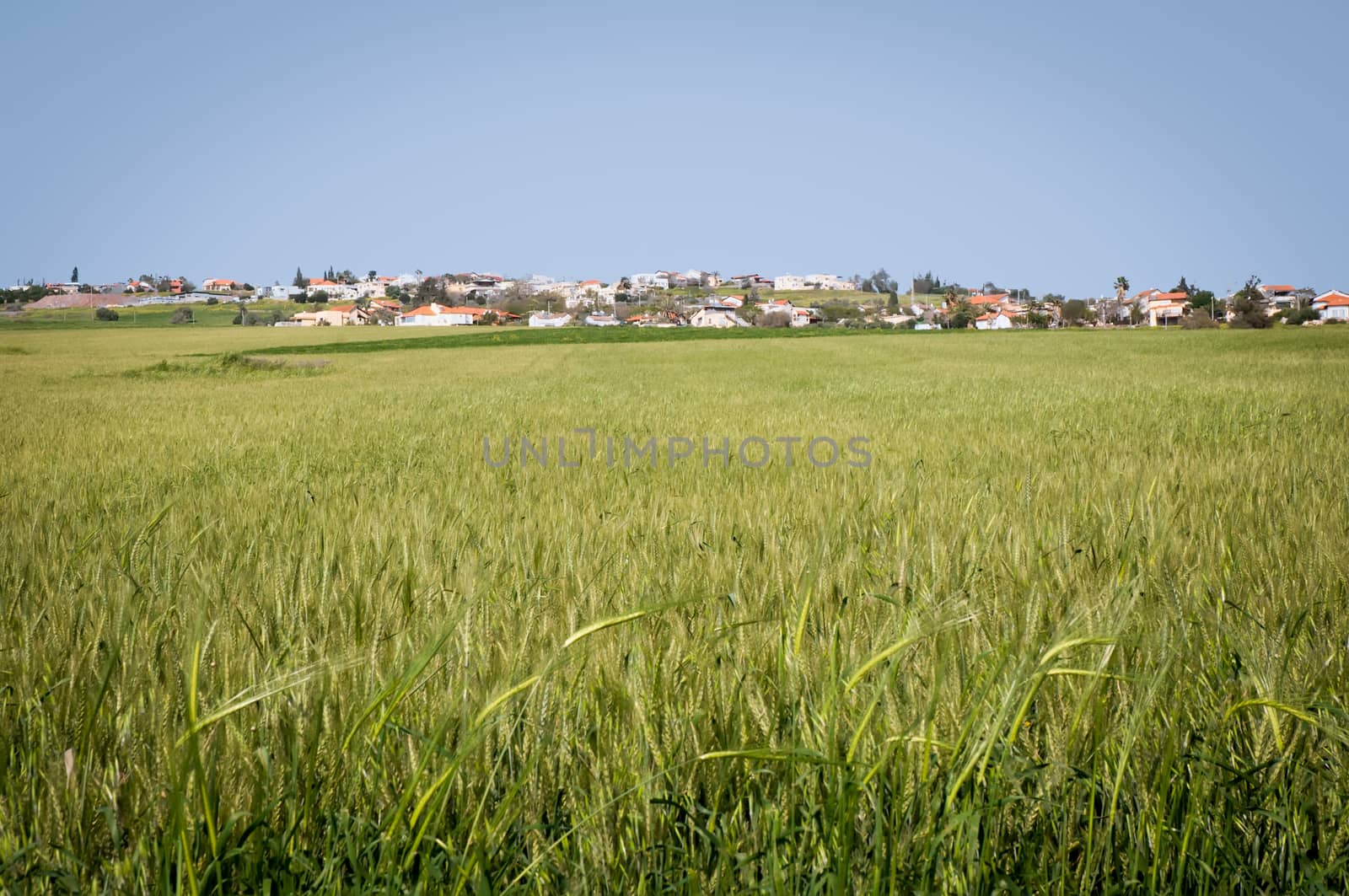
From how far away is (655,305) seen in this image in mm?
132375

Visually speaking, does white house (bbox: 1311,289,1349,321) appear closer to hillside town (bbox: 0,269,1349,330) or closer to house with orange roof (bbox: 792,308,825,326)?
hillside town (bbox: 0,269,1349,330)

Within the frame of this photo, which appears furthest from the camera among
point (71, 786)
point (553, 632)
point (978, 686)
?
point (553, 632)

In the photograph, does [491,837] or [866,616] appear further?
[866,616]

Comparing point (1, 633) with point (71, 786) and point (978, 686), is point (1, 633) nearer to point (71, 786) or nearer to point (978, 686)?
point (71, 786)

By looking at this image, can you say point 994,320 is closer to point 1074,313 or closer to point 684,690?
point 1074,313

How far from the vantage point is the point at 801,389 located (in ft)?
42.7

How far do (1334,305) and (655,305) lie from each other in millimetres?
89347

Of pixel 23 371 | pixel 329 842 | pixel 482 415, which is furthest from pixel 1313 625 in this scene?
pixel 23 371

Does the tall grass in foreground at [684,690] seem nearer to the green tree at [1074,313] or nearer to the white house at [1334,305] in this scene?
the green tree at [1074,313]

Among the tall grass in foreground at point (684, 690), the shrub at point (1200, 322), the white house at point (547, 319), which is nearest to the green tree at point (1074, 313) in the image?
the shrub at point (1200, 322)

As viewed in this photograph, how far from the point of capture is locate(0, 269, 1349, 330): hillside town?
94.2 metres

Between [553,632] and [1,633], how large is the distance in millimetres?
1154

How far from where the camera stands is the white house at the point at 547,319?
10319cm

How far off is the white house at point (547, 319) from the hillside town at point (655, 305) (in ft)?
1.18
